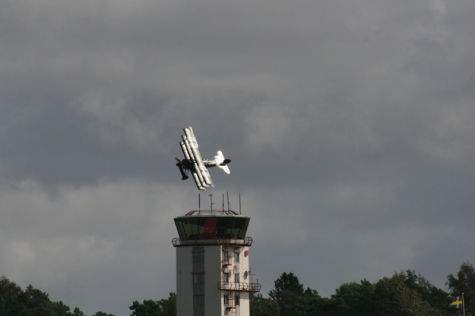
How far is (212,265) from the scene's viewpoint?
182 m

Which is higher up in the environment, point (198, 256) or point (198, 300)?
point (198, 256)

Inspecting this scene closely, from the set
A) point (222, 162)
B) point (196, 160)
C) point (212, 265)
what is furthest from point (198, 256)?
point (196, 160)

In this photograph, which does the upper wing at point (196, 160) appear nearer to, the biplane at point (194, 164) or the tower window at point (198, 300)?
the biplane at point (194, 164)

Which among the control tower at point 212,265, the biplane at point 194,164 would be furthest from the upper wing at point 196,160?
the control tower at point 212,265

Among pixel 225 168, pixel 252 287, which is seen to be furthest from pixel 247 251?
pixel 225 168

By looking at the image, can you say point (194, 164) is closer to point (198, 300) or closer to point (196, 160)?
point (196, 160)

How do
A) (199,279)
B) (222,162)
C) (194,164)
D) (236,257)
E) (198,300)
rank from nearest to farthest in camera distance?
(194,164) < (222,162) < (198,300) < (199,279) < (236,257)

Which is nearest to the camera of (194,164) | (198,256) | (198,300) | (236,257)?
(194,164)

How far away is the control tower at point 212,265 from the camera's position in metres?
180

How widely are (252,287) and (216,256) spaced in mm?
8783

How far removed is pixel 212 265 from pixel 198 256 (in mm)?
2662

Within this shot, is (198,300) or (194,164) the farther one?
(198,300)

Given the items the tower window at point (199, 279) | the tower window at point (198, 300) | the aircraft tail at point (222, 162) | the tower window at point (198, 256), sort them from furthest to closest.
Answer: the tower window at point (198, 256) → the tower window at point (199, 279) → the tower window at point (198, 300) → the aircraft tail at point (222, 162)

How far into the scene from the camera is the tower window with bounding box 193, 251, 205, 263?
182500 mm
